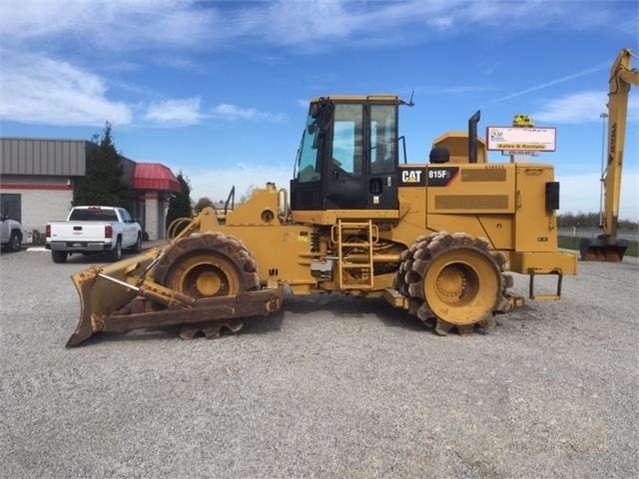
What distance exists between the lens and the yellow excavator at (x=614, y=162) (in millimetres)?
14211

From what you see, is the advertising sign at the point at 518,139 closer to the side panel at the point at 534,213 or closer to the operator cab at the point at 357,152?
the side panel at the point at 534,213

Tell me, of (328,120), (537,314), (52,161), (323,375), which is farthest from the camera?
(52,161)

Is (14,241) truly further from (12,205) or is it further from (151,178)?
(151,178)

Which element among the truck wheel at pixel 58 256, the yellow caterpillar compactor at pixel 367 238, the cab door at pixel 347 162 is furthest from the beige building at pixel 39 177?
the cab door at pixel 347 162

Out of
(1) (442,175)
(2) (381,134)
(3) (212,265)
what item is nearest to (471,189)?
(1) (442,175)

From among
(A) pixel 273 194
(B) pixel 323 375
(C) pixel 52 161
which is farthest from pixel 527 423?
(C) pixel 52 161

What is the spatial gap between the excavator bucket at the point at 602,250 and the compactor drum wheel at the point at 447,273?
28.9 ft

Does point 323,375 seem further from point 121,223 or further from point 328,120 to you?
point 121,223

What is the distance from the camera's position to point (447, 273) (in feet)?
26.4

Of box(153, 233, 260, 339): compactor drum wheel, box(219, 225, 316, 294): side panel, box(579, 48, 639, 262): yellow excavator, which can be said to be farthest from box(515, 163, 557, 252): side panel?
box(579, 48, 639, 262): yellow excavator

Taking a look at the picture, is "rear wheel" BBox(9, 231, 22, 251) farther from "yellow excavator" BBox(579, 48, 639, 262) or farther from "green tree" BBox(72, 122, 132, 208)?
"yellow excavator" BBox(579, 48, 639, 262)

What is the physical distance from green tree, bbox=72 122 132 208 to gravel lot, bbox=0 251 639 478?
60.8 feet

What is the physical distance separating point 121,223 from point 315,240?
1322 centimetres

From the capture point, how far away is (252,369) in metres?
5.96
